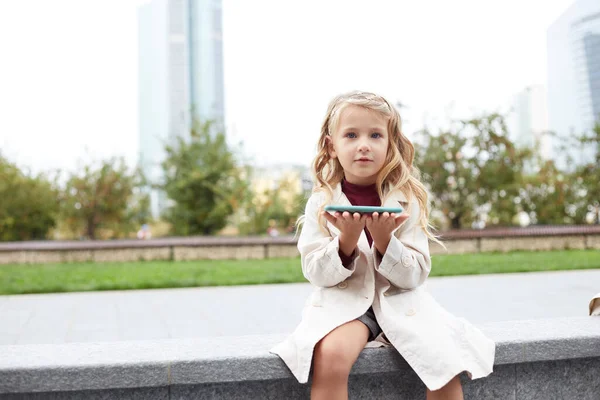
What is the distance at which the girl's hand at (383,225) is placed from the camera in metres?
2.10

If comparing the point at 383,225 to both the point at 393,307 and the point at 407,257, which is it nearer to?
the point at 407,257

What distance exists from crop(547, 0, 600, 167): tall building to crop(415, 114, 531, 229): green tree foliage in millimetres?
15350

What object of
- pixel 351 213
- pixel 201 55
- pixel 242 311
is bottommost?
pixel 242 311

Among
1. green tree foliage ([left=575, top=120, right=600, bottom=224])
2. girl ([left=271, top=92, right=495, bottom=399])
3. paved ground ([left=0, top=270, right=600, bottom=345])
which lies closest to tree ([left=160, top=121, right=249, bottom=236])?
green tree foliage ([left=575, top=120, right=600, bottom=224])

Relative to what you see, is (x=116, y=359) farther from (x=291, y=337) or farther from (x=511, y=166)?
(x=511, y=166)

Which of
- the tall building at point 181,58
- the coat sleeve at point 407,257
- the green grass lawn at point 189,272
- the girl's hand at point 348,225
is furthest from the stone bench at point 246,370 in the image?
the tall building at point 181,58

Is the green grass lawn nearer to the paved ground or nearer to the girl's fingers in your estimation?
the paved ground

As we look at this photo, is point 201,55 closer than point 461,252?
No

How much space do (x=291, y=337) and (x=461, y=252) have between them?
10270 mm

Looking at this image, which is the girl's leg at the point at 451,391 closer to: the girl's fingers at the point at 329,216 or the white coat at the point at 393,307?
the white coat at the point at 393,307

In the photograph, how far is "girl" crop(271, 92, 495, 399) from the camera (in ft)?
7.21

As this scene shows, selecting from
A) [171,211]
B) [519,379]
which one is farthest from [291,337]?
[171,211]

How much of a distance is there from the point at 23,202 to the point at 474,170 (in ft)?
34.3

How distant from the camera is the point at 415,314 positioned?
2318 millimetres
